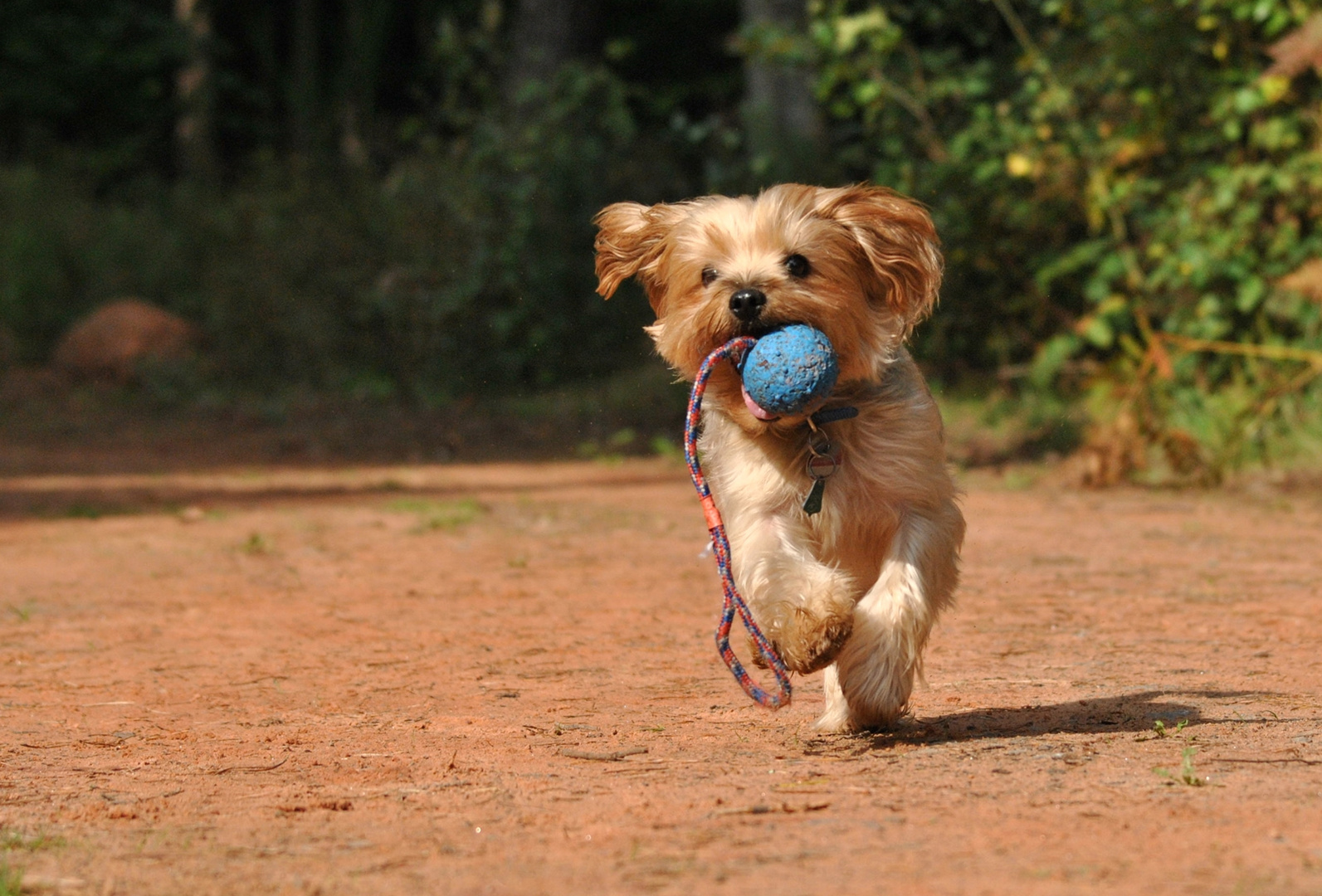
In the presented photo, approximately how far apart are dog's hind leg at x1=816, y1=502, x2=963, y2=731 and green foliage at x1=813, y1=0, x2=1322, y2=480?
234 inches

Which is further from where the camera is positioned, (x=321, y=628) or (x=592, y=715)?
(x=321, y=628)

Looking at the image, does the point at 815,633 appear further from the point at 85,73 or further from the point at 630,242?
the point at 85,73

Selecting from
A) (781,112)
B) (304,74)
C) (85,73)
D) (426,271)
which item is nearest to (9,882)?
(781,112)

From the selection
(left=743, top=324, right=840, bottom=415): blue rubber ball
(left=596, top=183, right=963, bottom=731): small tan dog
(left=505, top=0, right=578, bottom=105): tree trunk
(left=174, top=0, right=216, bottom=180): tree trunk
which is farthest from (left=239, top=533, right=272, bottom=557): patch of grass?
(left=174, top=0, right=216, bottom=180): tree trunk

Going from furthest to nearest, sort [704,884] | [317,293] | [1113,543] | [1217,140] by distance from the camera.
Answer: [317,293] → [1217,140] → [1113,543] → [704,884]

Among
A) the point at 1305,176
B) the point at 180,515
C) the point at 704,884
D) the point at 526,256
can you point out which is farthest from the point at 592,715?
the point at 526,256

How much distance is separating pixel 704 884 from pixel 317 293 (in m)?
14.1

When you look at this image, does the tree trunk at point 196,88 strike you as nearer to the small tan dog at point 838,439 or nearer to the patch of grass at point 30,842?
the small tan dog at point 838,439

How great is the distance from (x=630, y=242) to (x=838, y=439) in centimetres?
113

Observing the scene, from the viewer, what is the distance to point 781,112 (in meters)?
14.5

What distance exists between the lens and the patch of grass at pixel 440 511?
9367mm

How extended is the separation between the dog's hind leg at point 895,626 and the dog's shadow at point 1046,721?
0.09 m

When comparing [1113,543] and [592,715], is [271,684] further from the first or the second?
[1113,543]

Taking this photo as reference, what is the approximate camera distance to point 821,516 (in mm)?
4711
